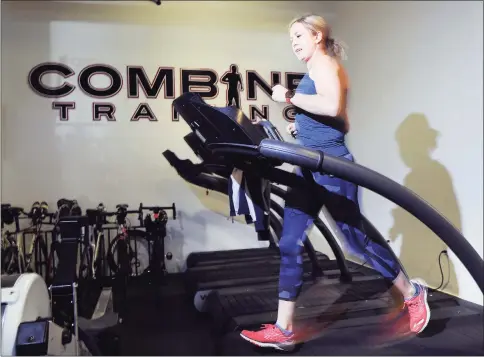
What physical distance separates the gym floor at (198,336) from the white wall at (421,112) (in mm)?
214

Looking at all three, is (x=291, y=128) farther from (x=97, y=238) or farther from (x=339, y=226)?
(x=97, y=238)

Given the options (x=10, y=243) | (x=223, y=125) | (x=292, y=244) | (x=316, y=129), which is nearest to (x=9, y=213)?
(x=10, y=243)

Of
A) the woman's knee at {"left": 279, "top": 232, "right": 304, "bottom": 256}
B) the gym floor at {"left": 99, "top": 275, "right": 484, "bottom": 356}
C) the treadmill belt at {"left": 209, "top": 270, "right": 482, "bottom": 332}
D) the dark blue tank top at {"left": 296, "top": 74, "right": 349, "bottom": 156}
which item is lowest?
the gym floor at {"left": 99, "top": 275, "right": 484, "bottom": 356}

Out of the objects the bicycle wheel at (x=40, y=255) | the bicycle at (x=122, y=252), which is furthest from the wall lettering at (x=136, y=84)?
the bicycle wheel at (x=40, y=255)

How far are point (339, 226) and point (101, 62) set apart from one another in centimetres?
95

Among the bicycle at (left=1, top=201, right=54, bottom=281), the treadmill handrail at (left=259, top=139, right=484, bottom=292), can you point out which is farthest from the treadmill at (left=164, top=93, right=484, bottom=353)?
the bicycle at (left=1, top=201, right=54, bottom=281)

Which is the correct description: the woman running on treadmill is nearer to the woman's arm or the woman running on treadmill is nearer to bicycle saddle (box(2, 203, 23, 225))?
the woman's arm

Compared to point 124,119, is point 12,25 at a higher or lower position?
higher

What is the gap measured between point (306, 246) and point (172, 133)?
0.58 m

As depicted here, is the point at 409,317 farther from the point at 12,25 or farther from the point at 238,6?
the point at 12,25

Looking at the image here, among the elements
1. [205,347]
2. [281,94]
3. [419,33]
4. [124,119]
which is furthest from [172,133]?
[419,33]

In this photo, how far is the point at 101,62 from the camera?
4.14 ft

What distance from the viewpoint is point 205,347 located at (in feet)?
5.14

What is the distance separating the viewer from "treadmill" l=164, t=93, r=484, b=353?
0.94 metres
